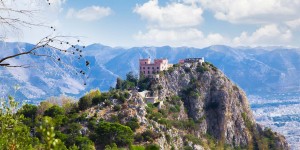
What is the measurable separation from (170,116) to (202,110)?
53.8 ft

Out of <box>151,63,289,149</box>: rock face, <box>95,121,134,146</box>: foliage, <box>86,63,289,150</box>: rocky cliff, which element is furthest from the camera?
<box>151,63,289,149</box>: rock face

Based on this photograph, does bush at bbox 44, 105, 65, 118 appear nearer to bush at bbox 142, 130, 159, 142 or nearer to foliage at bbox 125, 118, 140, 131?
foliage at bbox 125, 118, 140, 131

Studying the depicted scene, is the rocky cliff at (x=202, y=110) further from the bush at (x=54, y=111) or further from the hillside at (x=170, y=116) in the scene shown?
the bush at (x=54, y=111)

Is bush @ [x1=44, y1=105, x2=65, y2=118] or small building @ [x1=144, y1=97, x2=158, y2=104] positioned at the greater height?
small building @ [x1=144, y1=97, x2=158, y2=104]

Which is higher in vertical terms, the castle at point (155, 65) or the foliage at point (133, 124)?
the castle at point (155, 65)

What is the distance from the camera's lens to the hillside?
79812 millimetres

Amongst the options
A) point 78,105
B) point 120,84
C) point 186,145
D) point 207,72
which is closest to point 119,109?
point 78,105

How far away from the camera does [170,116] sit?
109 meters

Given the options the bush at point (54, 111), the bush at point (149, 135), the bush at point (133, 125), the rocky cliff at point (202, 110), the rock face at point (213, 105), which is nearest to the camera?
the bush at point (149, 135)

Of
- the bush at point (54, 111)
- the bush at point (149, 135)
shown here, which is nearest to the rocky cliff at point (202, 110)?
the bush at point (149, 135)

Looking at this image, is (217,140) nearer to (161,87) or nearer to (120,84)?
(161,87)

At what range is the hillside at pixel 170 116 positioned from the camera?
262 feet

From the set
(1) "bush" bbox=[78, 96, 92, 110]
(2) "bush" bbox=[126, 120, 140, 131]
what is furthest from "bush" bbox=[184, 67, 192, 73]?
(2) "bush" bbox=[126, 120, 140, 131]

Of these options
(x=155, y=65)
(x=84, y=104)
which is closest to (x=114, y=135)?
(x=84, y=104)
